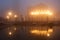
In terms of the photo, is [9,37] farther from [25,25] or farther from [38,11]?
[38,11]

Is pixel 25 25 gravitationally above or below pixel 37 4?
below

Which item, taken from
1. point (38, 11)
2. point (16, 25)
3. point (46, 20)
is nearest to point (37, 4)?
point (38, 11)

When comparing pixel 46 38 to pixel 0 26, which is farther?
pixel 0 26

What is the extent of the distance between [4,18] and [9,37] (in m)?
0.49

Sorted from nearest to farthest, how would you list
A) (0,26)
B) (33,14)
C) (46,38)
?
(46,38)
(0,26)
(33,14)

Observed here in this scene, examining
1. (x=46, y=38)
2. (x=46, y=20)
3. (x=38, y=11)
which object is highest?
(x=38, y=11)

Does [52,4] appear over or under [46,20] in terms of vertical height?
over

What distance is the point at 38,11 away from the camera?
143 centimetres

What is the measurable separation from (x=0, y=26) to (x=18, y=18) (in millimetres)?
215

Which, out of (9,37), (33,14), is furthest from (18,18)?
(9,37)

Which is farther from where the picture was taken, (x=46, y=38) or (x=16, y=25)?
(x=16, y=25)

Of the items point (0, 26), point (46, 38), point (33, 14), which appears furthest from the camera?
point (33, 14)

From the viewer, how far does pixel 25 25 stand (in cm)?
138

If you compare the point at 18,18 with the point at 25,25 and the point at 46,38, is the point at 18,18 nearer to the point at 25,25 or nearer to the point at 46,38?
the point at 25,25
